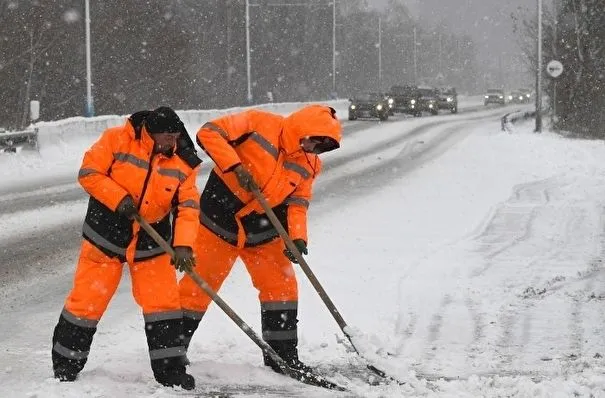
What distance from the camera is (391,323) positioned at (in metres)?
7.46

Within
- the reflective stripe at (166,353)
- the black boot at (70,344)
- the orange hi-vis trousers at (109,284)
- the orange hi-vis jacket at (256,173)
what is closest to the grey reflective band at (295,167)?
the orange hi-vis jacket at (256,173)

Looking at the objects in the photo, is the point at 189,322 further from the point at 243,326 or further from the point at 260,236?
the point at 260,236

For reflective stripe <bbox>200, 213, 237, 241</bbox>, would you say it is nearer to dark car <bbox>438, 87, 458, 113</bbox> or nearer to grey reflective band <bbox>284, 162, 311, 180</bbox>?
grey reflective band <bbox>284, 162, 311, 180</bbox>

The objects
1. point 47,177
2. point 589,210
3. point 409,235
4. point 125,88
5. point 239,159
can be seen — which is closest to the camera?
point 239,159

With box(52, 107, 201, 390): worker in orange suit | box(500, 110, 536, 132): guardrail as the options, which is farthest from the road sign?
box(52, 107, 201, 390): worker in orange suit

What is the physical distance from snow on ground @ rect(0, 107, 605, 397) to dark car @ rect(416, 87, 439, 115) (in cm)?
3245

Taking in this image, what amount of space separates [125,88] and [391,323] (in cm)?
4301

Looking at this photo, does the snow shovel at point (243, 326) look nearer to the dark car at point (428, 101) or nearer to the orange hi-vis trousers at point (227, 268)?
the orange hi-vis trousers at point (227, 268)

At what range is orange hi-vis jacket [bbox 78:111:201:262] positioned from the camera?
5125mm

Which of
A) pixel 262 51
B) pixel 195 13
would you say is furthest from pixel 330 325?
pixel 262 51

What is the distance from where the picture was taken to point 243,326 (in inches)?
222

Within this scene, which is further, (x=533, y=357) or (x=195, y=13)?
(x=195, y=13)

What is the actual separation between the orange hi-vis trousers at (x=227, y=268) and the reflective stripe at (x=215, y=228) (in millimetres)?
28

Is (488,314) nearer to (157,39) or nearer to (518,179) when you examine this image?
(518,179)
